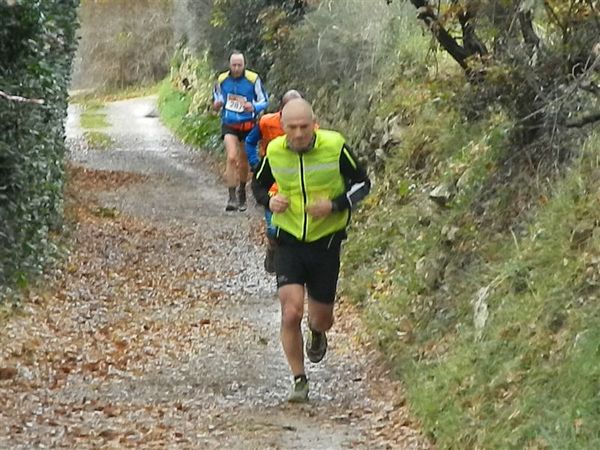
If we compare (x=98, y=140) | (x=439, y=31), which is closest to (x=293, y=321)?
(x=439, y=31)

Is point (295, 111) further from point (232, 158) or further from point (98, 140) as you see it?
point (98, 140)

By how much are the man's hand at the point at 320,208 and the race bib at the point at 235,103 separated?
7.13m

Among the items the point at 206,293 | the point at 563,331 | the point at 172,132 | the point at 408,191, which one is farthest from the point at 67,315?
the point at 172,132

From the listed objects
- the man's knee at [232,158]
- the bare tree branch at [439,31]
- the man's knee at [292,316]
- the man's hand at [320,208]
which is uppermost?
the bare tree branch at [439,31]

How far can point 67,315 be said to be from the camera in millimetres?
10148

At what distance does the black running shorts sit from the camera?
7.41m

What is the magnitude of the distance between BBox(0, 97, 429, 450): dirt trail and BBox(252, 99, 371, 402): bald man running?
601mm

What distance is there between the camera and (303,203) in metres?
7.29

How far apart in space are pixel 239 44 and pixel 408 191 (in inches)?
408

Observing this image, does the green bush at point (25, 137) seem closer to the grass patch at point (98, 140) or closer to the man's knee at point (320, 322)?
the man's knee at point (320, 322)

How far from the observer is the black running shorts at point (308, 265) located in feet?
24.3

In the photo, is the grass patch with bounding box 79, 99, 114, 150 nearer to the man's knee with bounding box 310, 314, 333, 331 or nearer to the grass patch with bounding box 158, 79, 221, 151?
the grass patch with bounding box 158, 79, 221, 151

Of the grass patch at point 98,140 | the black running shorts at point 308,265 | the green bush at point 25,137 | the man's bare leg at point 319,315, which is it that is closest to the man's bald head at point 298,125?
the black running shorts at point 308,265

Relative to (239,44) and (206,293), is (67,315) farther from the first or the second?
(239,44)
